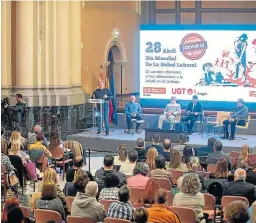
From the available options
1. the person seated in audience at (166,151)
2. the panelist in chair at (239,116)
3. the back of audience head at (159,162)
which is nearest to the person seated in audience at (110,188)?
the back of audience head at (159,162)

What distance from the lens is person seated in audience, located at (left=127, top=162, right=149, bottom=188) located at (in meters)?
7.97

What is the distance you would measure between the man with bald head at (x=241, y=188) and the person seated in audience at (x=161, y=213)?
1487mm

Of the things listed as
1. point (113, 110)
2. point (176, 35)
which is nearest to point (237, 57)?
point (176, 35)

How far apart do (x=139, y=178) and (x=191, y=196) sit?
132cm

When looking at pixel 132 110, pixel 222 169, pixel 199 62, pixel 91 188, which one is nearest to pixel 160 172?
pixel 222 169

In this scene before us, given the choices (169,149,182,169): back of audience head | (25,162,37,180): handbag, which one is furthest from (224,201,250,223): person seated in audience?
(25,162,37,180): handbag

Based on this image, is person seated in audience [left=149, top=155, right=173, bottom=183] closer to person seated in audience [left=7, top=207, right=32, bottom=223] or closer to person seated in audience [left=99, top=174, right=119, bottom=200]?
person seated in audience [left=99, top=174, right=119, bottom=200]

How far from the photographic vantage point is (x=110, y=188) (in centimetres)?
705

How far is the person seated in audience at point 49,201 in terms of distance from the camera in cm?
657

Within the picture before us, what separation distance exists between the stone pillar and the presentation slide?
4034mm

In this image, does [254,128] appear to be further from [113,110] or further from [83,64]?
[83,64]

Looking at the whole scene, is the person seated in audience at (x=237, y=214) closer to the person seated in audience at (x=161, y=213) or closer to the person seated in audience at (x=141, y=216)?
the person seated in audience at (x=141, y=216)

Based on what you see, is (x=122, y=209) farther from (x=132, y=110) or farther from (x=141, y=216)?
(x=132, y=110)

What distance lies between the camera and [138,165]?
319 inches
